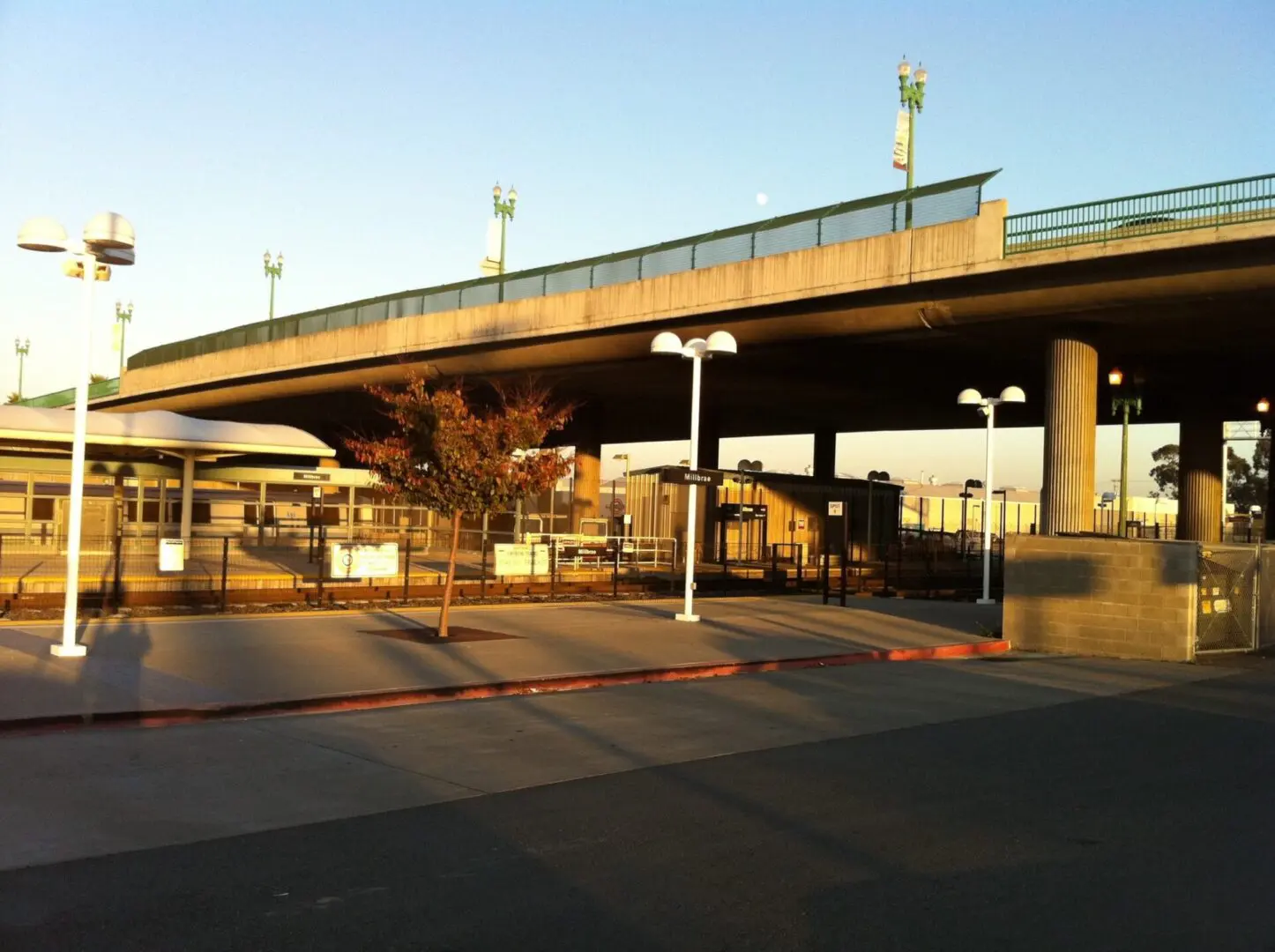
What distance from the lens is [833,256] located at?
3130cm

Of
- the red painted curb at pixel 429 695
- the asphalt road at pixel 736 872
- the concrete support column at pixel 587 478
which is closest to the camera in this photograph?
the asphalt road at pixel 736 872

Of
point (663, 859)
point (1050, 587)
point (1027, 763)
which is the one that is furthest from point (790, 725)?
point (1050, 587)

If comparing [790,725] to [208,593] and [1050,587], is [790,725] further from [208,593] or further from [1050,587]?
[208,593]

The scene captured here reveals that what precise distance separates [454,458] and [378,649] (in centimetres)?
289

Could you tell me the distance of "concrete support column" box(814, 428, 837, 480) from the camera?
2515 inches

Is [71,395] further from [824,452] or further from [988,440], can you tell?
[988,440]

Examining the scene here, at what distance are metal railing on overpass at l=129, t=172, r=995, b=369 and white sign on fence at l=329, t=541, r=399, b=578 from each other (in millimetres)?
14722

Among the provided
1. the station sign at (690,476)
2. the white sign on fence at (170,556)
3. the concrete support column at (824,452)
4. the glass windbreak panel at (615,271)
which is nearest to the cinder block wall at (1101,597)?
the station sign at (690,476)

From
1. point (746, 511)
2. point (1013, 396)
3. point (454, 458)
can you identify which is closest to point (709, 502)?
point (746, 511)

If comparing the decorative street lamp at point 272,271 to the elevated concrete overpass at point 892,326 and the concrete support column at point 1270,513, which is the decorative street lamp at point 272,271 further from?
the concrete support column at point 1270,513

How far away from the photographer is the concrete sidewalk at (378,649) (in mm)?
12703

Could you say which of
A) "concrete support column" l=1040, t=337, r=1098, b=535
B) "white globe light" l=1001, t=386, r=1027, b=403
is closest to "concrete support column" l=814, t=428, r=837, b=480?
"concrete support column" l=1040, t=337, r=1098, b=535

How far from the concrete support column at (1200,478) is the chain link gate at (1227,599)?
26.9 m

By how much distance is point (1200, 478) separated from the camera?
4775 centimetres
